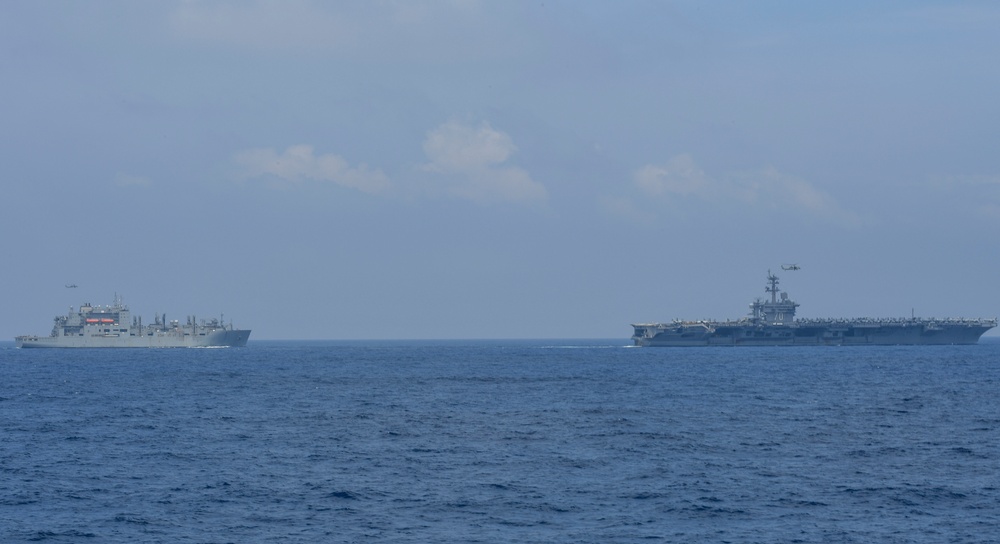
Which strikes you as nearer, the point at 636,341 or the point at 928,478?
the point at 928,478

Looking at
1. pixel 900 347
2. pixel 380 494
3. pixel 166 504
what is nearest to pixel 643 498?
pixel 380 494

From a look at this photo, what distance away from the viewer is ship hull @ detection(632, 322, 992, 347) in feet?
549

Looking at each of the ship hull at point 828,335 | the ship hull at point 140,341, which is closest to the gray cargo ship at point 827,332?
the ship hull at point 828,335

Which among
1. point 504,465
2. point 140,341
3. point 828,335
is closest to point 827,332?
→ point 828,335

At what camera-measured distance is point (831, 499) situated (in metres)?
32.9

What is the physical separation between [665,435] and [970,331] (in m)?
141

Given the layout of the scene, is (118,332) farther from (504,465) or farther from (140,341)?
(504,465)

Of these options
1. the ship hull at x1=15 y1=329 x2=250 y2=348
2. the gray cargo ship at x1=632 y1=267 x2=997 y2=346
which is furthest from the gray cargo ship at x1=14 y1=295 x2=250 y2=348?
the gray cargo ship at x1=632 y1=267 x2=997 y2=346

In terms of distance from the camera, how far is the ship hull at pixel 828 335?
549 feet

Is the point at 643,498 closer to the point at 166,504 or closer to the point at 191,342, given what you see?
the point at 166,504

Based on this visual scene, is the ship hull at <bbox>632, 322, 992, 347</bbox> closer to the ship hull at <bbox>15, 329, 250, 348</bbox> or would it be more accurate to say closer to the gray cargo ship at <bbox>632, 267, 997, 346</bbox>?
the gray cargo ship at <bbox>632, 267, 997, 346</bbox>

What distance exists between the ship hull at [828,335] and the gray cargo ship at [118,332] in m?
85.7

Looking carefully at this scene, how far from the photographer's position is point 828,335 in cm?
16762

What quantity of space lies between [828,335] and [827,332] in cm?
50
